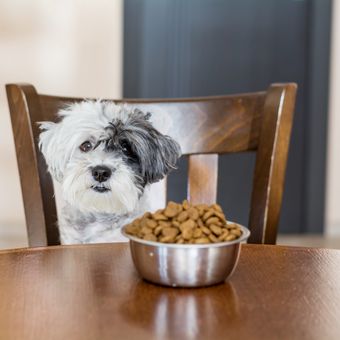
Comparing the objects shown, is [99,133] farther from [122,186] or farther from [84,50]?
[84,50]

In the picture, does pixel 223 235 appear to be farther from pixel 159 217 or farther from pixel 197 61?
pixel 197 61

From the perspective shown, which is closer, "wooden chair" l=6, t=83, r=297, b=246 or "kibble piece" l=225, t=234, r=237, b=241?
"kibble piece" l=225, t=234, r=237, b=241

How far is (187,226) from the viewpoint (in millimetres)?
658

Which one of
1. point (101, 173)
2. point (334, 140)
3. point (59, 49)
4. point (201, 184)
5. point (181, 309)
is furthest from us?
point (334, 140)

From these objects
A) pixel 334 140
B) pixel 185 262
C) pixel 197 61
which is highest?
pixel 197 61

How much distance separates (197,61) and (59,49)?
0.67 m

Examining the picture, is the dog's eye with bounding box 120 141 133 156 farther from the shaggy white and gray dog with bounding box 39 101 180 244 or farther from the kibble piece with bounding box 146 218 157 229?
the kibble piece with bounding box 146 218 157 229

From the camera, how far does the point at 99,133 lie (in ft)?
3.05

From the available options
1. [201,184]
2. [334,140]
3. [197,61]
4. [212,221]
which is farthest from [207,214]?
[334,140]

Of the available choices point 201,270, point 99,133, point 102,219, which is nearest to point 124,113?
point 99,133

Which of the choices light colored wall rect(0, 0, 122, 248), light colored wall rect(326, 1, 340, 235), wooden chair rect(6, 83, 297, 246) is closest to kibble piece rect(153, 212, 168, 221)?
wooden chair rect(6, 83, 297, 246)

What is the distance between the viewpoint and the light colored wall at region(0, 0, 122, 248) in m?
3.15

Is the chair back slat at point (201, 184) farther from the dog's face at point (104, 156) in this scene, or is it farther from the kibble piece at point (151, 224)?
the kibble piece at point (151, 224)

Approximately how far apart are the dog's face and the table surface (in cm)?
12
